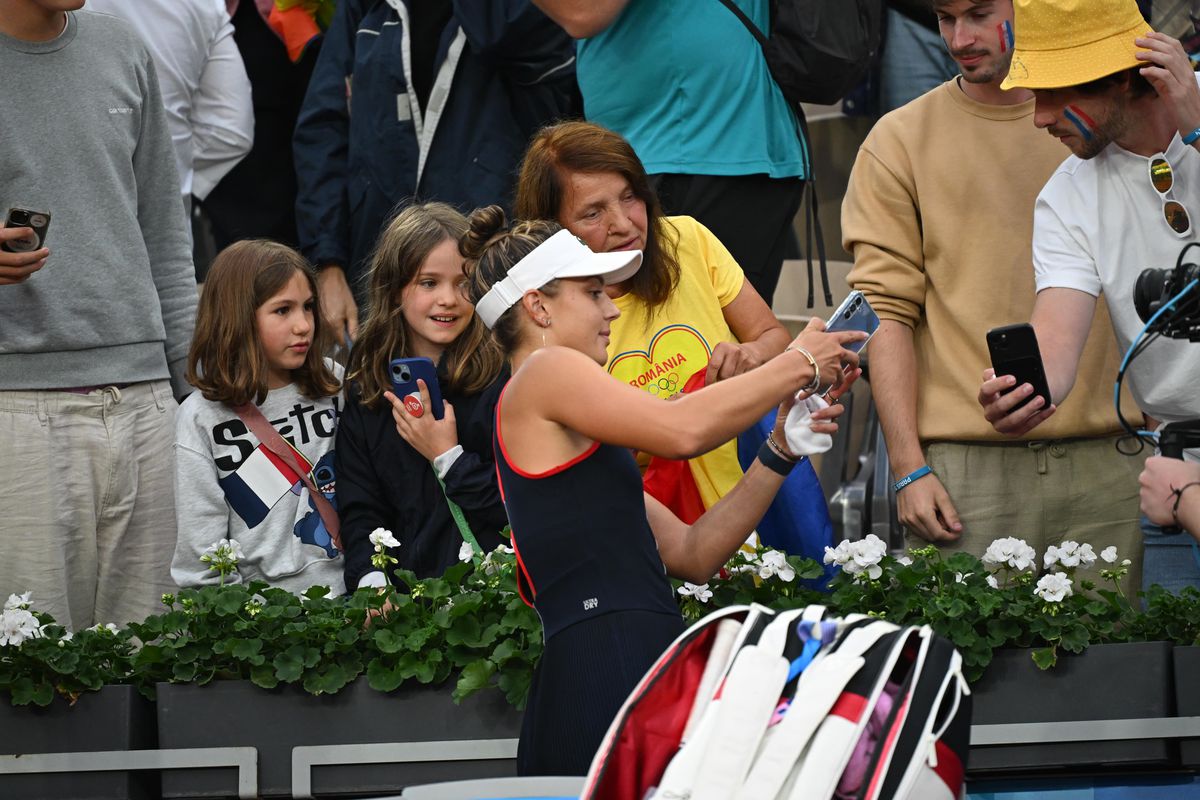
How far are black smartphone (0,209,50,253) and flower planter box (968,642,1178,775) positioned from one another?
9.04 feet

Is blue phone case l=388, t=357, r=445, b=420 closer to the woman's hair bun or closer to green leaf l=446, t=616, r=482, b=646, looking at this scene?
the woman's hair bun

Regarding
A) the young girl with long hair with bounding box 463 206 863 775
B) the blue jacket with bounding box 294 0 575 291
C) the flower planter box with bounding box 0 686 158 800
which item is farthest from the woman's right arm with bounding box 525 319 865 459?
the blue jacket with bounding box 294 0 575 291

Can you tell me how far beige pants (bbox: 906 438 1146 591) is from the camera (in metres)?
4.59

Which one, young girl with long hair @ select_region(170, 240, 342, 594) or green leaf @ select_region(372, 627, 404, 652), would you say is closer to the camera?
green leaf @ select_region(372, 627, 404, 652)

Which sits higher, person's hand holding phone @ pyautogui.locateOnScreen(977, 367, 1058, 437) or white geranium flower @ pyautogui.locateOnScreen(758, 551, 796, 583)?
person's hand holding phone @ pyautogui.locateOnScreen(977, 367, 1058, 437)

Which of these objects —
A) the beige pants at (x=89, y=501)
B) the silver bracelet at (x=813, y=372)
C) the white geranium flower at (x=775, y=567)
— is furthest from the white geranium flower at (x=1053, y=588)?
the beige pants at (x=89, y=501)

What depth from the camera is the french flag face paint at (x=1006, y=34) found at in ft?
14.6

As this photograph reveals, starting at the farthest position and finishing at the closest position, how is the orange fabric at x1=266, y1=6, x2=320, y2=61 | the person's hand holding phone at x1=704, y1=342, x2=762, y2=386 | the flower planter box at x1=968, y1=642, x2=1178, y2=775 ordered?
the orange fabric at x1=266, y1=6, x2=320, y2=61 < the person's hand holding phone at x1=704, y1=342, x2=762, y2=386 < the flower planter box at x1=968, y1=642, x2=1178, y2=775

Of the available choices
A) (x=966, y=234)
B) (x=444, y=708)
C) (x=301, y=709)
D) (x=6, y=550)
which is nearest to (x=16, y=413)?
(x=6, y=550)

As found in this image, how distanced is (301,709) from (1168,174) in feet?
8.09

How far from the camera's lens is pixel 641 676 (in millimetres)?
2938

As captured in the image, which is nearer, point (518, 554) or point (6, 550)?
point (518, 554)

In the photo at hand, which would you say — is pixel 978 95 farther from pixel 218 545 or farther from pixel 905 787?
pixel 905 787

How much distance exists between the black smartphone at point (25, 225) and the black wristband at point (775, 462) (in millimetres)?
2237
